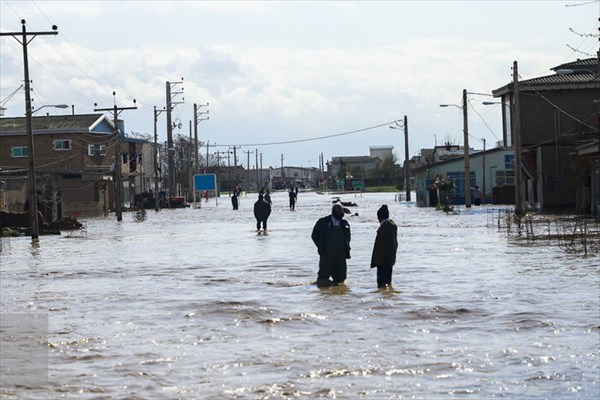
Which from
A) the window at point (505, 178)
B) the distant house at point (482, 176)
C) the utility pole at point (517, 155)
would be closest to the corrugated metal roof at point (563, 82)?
the utility pole at point (517, 155)

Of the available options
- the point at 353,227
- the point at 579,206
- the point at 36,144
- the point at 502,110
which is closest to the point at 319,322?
the point at 353,227

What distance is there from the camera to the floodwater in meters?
10.9

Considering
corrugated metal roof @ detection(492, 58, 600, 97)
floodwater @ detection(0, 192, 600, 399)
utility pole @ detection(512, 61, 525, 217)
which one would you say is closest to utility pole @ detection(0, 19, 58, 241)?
floodwater @ detection(0, 192, 600, 399)

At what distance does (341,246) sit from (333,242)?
0.53 ft

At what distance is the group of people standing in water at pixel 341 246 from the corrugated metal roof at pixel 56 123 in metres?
64.3

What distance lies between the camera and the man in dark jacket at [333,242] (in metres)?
19.8

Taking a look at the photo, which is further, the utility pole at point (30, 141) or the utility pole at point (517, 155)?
the utility pole at point (517, 155)

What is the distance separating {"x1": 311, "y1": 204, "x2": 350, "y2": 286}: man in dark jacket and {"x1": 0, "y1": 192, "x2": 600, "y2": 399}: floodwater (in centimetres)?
50

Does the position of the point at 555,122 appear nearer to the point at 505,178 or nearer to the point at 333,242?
the point at 505,178

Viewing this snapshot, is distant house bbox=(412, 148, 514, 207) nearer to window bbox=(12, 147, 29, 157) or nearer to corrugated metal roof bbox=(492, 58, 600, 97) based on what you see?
corrugated metal roof bbox=(492, 58, 600, 97)

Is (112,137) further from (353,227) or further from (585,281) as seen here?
(585,281)

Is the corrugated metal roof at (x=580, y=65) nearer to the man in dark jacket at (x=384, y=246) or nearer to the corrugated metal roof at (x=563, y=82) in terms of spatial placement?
the corrugated metal roof at (x=563, y=82)

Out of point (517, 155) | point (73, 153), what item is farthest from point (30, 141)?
point (73, 153)

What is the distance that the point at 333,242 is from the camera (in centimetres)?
1980
